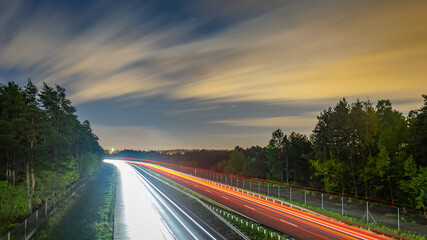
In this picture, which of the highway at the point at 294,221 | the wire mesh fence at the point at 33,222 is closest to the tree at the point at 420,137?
the highway at the point at 294,221

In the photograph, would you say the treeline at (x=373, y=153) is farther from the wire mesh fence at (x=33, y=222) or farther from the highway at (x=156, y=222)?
the wire mesh fence at (x=33, y=222)

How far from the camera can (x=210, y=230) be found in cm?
2570

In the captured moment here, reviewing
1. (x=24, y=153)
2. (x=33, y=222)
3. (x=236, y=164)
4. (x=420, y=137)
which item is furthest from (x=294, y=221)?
(x=236, y=164)

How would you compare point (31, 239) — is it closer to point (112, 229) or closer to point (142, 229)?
point (112, 229)

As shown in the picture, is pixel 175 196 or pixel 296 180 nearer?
pixel 175 196

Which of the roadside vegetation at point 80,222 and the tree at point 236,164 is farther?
the tree at point 236,164

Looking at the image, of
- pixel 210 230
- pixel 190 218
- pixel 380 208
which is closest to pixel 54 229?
pixel 190 218

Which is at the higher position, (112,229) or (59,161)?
(59,161)

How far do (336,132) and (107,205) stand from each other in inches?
1479

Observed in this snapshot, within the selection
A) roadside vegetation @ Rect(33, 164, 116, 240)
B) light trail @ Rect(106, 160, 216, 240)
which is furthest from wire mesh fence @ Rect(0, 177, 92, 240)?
light trail @ Rect(106, 160, 216, 240)

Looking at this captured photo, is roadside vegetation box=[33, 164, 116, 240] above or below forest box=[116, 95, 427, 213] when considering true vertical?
below

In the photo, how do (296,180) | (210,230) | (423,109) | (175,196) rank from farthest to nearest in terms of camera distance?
(296,180) → (175,196) → (423,109) → (210,230)

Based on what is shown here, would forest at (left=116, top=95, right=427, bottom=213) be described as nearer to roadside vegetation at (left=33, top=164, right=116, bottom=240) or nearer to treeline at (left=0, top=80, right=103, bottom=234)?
roadside vegetation at (left=33, top=164, right=116, bottom=240)

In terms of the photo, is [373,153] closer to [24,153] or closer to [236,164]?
[24,153]
